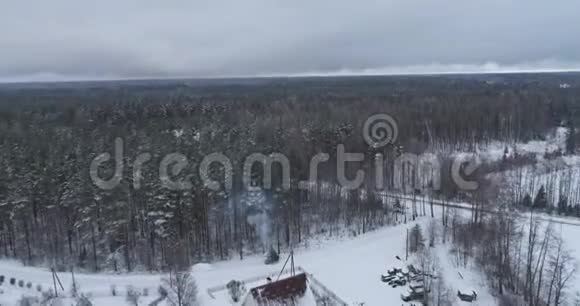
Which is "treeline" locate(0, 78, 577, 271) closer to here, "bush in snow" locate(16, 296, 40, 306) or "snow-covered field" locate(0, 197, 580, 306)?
"snow-covered field" locate(0, 197, 580, 306)

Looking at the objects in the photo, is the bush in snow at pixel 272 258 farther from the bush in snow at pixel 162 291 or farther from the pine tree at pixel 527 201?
the pine tree at pixel 527 201

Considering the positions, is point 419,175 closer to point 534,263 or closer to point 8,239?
point 534,263

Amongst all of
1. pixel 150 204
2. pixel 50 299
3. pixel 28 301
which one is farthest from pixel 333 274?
pixel 28 301

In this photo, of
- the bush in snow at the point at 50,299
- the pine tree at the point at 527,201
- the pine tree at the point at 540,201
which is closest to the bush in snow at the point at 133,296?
the bush in snow at the point at 50,299

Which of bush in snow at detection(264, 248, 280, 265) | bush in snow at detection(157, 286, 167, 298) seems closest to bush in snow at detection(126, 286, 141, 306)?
bush in snow at detection(157, 286, 167, 298)

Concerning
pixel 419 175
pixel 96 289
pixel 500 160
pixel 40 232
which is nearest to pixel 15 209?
pixel 40 232
